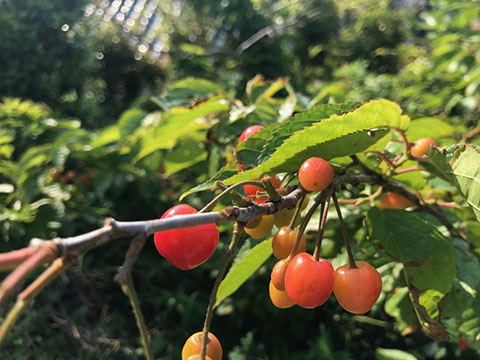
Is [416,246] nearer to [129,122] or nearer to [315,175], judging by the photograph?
[315,175]

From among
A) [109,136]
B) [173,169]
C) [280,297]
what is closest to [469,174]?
[280,297]

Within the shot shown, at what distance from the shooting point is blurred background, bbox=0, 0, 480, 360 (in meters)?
1.16

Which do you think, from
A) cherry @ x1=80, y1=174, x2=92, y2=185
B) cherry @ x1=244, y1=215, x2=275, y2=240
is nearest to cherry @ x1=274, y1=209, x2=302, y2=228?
cherry @ x1=244, y1=215, x2=275, y2=240

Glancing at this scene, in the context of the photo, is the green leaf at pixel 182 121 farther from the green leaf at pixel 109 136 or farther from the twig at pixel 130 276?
the twig at pixel 130 276

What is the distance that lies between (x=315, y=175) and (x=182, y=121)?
60cm

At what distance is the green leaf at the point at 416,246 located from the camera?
59 cm

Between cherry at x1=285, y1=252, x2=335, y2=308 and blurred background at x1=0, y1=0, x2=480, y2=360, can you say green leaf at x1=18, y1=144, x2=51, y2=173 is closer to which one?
blurred background at x1=0, y1=0, x2=480, y2=360

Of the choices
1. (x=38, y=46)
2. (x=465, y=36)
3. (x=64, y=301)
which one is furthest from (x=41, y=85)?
(x=465, y=36)

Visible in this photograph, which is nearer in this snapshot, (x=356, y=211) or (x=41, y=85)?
(x=356, y=211)

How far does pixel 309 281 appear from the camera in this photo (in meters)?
0.42

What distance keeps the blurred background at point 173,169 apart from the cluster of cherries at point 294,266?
260mm

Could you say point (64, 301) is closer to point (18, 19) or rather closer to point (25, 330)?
point (25, 330)

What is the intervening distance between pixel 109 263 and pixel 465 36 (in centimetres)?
210

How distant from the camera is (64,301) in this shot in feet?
8.07
